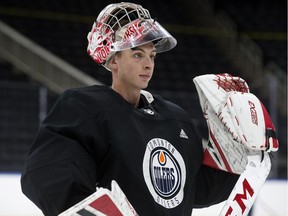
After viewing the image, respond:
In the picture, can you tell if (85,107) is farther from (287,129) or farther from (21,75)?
(21,75)

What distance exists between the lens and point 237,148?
6.15 ft

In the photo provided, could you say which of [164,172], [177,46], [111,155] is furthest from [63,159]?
[177,46]

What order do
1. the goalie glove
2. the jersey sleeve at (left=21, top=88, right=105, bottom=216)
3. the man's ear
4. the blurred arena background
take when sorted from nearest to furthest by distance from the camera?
the goalie glove → the jersey sleeve at (left=21, top=88, right=105, bottom=216) → the man's ear → the blurred arena background

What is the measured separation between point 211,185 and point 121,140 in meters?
0.38

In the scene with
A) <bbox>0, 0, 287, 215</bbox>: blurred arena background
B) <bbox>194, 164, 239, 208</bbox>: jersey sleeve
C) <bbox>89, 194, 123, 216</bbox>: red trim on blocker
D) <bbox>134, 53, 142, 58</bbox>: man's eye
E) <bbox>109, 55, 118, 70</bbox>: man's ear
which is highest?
<bbox>134, 53, 142, 58</bbox>: man's eye

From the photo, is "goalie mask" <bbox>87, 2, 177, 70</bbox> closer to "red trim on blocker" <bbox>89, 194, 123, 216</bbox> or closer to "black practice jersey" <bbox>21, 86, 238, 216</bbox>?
"black practice jersey" <bbox>21, 86, 238, 216</bbox>

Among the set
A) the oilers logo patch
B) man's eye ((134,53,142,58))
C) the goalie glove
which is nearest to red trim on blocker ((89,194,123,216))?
the goalie glove

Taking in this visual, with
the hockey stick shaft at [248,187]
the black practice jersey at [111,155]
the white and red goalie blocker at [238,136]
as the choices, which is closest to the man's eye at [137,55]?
the black practice jersey at [111,155]

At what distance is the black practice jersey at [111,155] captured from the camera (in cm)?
153

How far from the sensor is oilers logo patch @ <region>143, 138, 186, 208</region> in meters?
1.69

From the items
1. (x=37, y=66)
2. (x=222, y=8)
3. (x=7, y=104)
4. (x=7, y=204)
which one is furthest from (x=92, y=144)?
(x=222, y=8)

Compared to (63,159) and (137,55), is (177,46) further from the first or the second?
(63,159)

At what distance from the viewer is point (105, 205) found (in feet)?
4.66

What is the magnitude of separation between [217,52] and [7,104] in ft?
13.1
